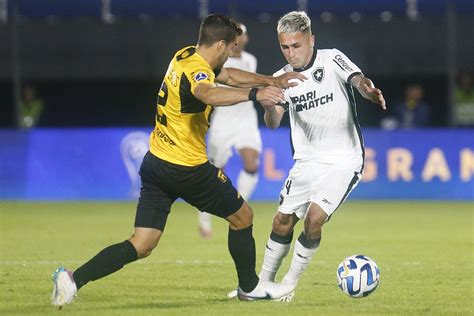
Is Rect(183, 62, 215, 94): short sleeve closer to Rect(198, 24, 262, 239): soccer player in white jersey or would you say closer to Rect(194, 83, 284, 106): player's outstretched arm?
Rect(194, 83, 284, 106): player's outstretched arm

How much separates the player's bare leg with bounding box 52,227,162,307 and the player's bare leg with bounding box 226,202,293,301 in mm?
559

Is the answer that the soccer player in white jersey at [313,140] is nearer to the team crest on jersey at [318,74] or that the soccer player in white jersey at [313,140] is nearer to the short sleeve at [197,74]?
the team crest on jersey at [318,74]

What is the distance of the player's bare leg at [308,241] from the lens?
7.99 m

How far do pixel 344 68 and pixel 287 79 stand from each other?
558 mm

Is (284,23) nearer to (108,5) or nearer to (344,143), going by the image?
(344,143)

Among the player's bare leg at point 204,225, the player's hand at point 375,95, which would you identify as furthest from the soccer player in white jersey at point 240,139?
the player's hand at point 375,95

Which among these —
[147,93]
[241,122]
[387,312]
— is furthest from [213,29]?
[147,93]

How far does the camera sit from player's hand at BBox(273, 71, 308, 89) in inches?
306

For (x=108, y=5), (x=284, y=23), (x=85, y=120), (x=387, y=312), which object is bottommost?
(x=85, y=120)

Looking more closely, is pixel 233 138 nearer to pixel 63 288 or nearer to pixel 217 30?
pixel 217 30

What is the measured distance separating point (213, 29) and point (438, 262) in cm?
401

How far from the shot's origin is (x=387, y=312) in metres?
7.44

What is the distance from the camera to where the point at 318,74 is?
8.23 m

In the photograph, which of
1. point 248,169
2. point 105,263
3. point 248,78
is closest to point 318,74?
point 248,78
